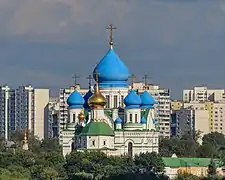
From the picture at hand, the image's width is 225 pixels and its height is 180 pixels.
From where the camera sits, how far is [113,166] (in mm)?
61031

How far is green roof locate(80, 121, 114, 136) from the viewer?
6588 cm

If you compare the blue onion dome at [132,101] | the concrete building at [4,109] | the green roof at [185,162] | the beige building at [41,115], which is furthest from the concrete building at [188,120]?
the green roof at [185,162]

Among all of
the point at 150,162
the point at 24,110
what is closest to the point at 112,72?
the point at 150,162

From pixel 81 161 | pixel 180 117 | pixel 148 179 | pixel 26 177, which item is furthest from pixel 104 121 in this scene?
pixel 180 117

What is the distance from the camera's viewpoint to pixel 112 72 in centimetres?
6881

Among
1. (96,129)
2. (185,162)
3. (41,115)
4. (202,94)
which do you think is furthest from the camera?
(202,94)

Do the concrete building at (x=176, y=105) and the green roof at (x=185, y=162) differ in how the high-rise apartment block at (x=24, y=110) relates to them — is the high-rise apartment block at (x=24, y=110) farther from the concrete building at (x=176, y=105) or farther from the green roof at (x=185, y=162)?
the green roof at (x=185, y=162)

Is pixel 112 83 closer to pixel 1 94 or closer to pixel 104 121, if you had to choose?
pixel 104 121

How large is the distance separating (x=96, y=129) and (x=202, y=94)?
63.9m

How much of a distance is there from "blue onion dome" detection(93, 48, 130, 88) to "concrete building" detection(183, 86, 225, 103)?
55.3 m

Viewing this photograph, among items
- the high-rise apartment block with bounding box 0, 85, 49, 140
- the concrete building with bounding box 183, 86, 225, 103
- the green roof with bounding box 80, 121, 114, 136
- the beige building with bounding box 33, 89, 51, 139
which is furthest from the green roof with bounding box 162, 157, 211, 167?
the concrete building with bounding box 183, 86, 225, 103

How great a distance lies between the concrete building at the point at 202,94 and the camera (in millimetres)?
126731

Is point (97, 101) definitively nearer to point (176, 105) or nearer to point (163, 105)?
point (163, 105)

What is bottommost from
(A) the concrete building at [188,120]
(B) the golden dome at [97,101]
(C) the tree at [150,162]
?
(C) the tree at [150,162]
